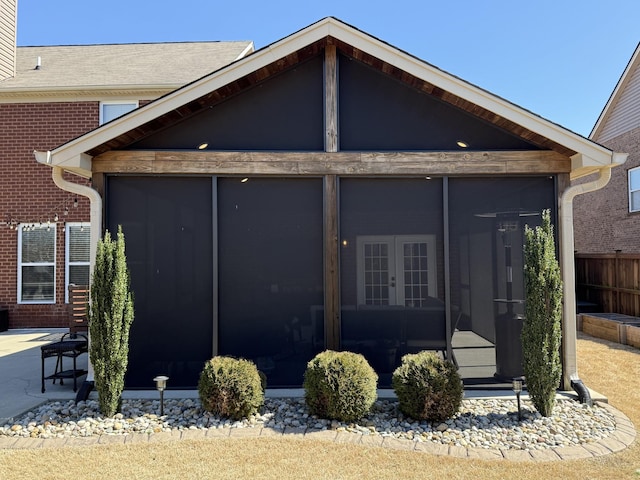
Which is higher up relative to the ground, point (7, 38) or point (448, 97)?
point (7, 38)

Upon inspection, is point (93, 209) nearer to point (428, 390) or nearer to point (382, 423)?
point (382, 423)

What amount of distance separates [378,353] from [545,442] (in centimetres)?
211

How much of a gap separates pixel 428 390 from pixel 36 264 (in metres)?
10.4

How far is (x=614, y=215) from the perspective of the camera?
14.6 metres

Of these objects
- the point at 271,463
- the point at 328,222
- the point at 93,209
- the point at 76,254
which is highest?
the point at 93,209

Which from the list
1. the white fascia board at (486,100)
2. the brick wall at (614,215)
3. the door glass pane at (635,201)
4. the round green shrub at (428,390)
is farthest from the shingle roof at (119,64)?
the door glass pane at (635,201)

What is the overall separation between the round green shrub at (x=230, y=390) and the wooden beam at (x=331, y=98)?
297 cm

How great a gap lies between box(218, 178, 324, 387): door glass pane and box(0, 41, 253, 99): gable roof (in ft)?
21.4

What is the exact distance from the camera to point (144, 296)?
5.82 m

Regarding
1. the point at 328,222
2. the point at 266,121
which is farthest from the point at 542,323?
the point at 266,121

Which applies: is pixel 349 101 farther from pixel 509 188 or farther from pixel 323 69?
pixel 509 188

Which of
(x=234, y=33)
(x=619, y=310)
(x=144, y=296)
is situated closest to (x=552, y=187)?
(x=144, y=296)

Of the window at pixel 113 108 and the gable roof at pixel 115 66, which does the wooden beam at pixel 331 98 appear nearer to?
the gable roof at pixel 115 66

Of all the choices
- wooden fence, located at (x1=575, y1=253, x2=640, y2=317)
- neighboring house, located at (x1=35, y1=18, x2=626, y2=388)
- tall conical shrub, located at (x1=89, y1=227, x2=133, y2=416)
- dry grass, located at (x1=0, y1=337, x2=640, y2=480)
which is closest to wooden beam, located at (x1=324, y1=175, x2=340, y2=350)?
neighboring house, located at (x1=35, y1=18, x2=626, y2=388)
